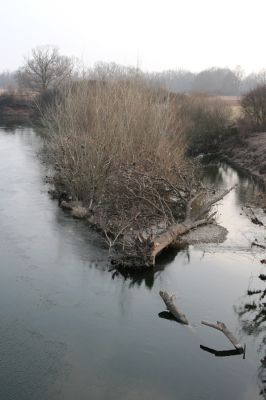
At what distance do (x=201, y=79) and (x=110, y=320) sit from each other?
112 m

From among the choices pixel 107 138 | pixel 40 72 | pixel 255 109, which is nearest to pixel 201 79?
pixel 40 72

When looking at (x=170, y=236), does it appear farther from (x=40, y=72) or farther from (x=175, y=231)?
(x=40, y=72)

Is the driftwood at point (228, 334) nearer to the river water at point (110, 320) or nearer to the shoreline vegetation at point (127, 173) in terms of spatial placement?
the river water at point (110, 320)

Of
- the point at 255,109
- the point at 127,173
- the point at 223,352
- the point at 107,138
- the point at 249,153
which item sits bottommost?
the point at 223,352

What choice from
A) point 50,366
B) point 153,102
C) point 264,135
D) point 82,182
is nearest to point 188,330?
point 50,366

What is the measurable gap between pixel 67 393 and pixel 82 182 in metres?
11.9

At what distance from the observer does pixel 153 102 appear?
22516 millimetres

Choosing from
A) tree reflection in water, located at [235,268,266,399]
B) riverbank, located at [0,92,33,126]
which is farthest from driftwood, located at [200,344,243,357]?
riverbank, located at [0,92,33,126]

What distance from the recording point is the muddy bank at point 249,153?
101ft

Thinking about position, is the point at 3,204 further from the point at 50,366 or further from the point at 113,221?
the point at 50,366

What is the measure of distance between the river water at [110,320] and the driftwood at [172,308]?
0.55 ft

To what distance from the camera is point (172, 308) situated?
37.3 feet

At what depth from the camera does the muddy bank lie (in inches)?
1209

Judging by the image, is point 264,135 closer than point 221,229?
No
